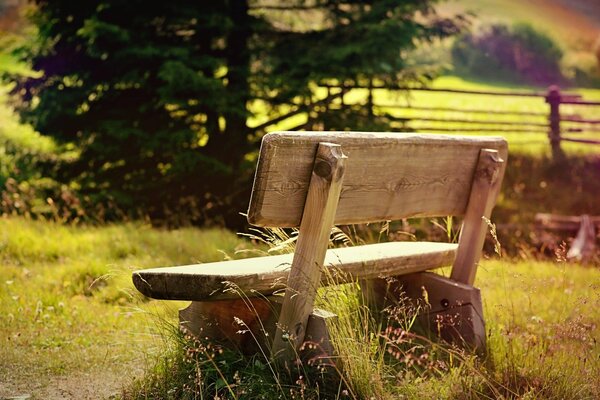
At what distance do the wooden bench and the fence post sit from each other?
9.92m

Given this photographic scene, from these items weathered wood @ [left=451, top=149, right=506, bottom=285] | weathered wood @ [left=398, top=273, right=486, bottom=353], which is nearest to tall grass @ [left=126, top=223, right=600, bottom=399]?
weathered wood @ [left=398, top=273, right=486, bottom=353]

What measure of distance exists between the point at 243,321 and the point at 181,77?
208 inches

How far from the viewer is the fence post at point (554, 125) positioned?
45.8 feet

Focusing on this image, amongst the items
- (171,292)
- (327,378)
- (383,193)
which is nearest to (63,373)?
(171,292)

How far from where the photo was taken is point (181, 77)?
28.2 feet

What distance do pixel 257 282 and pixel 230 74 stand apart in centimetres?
644

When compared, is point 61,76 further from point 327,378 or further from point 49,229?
point 327,378

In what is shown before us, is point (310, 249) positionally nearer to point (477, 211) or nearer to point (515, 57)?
point (477, 211)

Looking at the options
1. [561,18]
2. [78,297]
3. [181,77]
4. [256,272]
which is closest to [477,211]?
[256,272]

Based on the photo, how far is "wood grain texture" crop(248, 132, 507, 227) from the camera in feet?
10.7

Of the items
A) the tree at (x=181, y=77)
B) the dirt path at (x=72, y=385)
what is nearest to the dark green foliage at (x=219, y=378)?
the dirt path at (x=72, y=385)

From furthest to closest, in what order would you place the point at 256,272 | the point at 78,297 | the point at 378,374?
the point at 78,297, the point at 256,272, the point at 378,374

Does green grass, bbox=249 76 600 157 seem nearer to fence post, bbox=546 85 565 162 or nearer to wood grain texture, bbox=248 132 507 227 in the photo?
fence post, bbox=546 85 565 162

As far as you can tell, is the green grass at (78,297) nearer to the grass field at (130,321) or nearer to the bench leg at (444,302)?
the grass field at (130,321)
